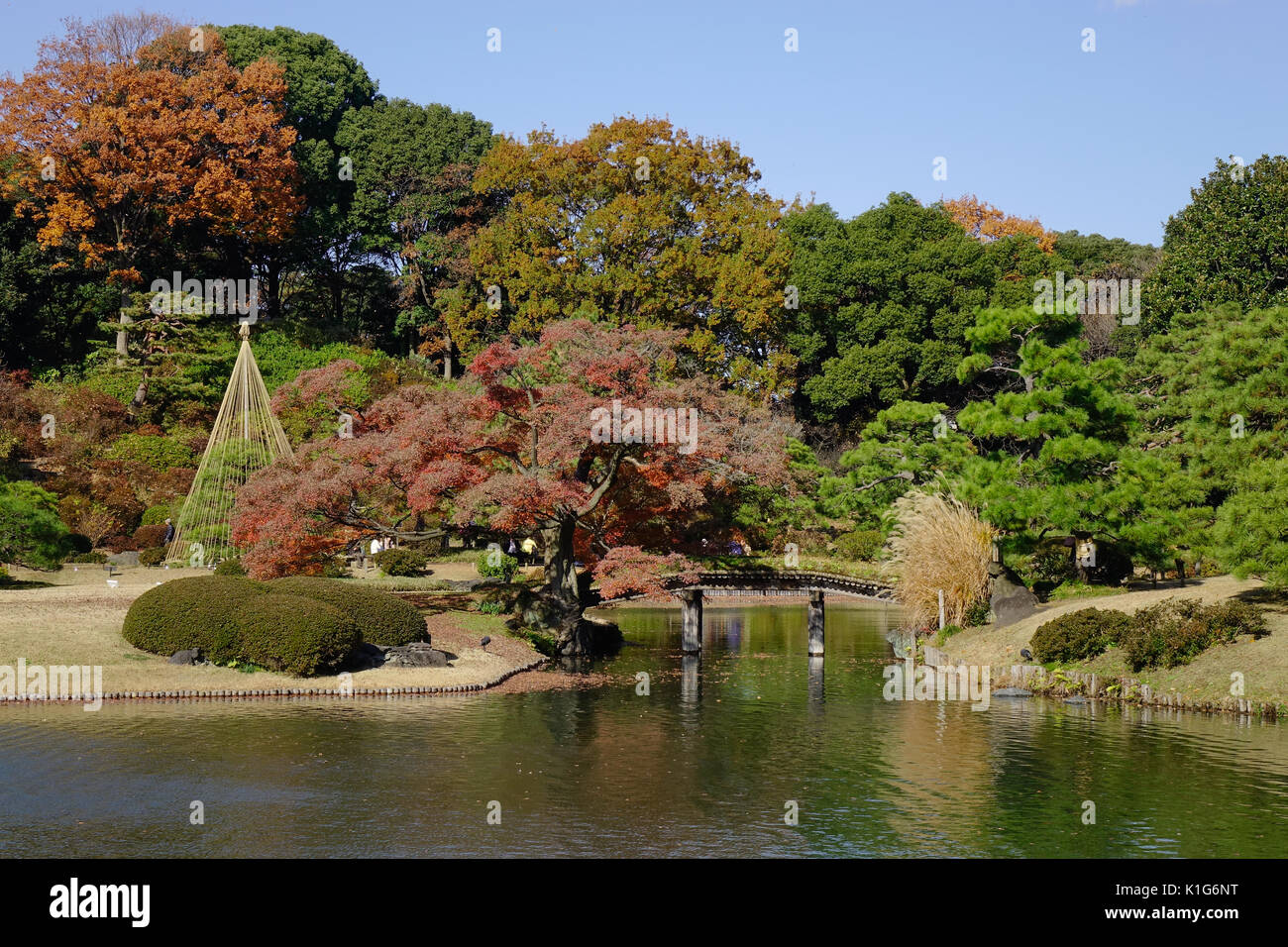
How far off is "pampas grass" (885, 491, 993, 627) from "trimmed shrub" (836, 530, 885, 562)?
1271cm

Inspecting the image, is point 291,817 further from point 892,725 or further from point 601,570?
point 601,570

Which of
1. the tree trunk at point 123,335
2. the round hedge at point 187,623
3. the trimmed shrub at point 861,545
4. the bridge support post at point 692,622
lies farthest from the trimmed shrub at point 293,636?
the tree trunk at point 123,335

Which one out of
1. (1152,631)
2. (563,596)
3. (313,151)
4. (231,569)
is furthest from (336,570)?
(313,151)

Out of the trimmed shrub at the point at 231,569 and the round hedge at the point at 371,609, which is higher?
the trimmed shrub at the point at 231,569

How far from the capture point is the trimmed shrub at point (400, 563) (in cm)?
4806

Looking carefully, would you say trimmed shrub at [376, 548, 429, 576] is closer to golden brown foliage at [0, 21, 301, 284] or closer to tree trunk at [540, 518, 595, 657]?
tree trunk at [540, 518, 595, 657]

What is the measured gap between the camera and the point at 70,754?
22.6m

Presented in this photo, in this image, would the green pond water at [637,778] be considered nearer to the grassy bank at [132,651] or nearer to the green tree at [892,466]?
the grassy bank at [132,651]

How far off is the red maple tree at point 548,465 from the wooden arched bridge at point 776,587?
1.85m

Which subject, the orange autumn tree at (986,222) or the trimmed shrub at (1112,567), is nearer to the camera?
the trimmed shrub at (1112,567)

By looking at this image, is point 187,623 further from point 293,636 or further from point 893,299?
point 893,299

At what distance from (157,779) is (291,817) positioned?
11.2ft

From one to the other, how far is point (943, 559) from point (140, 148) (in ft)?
138
